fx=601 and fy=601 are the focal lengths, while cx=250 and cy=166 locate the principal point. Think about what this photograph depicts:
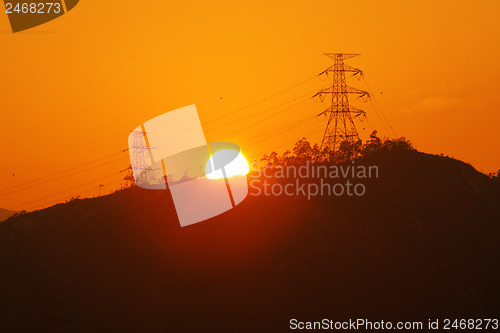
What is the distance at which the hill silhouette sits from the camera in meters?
49.6

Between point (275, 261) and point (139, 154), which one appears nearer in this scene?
point (275, 261)

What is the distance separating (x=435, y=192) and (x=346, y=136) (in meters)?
17.0

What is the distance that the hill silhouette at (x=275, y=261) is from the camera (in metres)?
49.6

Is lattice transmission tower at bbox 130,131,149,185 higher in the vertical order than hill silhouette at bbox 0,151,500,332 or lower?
higher

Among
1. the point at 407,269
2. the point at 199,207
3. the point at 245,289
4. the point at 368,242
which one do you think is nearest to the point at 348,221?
the point at 368,242

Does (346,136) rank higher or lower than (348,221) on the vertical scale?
higher

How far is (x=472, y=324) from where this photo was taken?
151 ft

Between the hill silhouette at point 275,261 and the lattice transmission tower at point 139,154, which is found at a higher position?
the lattice transmission tower at point 139,154

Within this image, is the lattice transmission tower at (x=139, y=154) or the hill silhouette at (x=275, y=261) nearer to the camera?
the hill silhouette at (x=275, y=261)

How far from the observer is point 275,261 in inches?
2178

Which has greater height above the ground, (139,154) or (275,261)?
(139,154)

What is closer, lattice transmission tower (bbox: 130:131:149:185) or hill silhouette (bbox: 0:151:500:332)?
hill silhouette (bbox: 0:151:500:332)

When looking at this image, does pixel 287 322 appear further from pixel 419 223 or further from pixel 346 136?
pixel 346 136

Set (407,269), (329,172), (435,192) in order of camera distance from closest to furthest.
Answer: (407,269) → (435,192) → (329,172)
